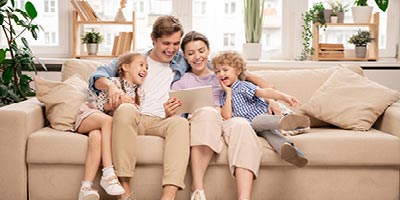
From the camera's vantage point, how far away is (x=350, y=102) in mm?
3486

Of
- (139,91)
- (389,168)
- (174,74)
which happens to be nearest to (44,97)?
(139,91)

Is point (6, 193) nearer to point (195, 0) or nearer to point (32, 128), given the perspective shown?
point (32, 128)

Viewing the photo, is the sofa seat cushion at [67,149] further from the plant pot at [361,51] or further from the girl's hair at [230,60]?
the plant pot at [361,51]

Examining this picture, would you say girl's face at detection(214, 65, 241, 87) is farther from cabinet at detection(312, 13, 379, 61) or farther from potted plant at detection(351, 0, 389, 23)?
potted plant at detection(351, 0, 389, 23)

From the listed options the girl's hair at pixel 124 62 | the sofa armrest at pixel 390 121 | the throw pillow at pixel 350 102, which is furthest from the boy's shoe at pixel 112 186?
the sofa armrest at pixel 390 121

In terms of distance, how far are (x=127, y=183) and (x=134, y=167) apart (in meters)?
0.09

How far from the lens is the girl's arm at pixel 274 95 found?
3166 millimetres

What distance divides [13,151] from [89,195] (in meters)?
0.49

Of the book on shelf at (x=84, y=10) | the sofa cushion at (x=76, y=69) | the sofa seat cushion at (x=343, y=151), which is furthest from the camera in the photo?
the book on shelf at (x=84, y=10)

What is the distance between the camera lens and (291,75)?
377cm

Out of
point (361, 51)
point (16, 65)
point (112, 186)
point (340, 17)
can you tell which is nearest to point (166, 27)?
point (112, 186)

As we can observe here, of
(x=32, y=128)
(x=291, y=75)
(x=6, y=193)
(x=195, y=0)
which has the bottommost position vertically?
(x=6, y=193)

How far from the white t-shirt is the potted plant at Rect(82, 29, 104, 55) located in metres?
1.34

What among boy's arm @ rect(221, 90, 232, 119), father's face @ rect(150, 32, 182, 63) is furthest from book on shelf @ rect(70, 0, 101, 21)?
boy's arm @ rect(221, 90, 232, 119)
